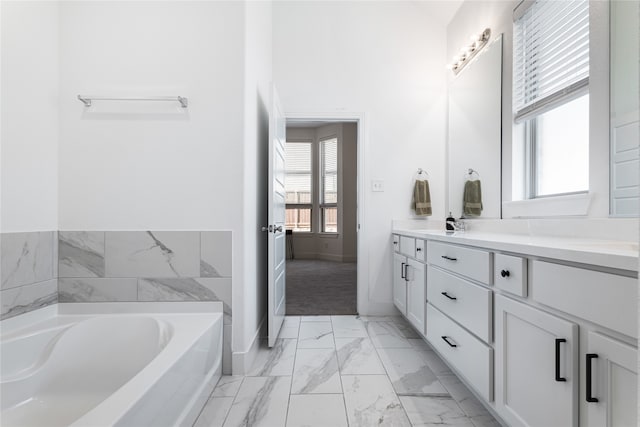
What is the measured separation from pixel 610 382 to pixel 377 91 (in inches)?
105

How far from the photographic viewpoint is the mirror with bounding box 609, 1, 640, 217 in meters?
1.23

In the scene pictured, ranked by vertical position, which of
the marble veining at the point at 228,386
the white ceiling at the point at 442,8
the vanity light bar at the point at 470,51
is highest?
the white ceiling at the point at 442,8

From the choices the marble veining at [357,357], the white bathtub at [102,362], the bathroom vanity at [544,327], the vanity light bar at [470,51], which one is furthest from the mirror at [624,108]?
the white bathtub at [102,362]

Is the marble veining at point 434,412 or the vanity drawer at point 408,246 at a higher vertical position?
the vanity drawer at point 408,246

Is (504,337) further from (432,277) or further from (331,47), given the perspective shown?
(331,47)

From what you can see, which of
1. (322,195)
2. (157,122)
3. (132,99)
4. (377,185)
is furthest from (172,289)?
(322,195)

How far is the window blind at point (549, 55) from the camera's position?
5.06 feet

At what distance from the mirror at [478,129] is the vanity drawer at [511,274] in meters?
1.13

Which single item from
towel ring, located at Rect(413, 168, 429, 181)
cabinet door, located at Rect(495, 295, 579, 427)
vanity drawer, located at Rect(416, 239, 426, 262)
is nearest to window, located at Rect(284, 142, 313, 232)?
towel ring, located at Rect(413, 168, 429, 181)

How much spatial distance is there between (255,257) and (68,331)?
1.02 metres

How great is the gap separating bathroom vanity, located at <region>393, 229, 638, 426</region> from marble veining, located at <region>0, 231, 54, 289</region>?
6.96ft

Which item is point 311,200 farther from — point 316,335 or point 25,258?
point 25,258

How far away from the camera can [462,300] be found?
149 centimetres

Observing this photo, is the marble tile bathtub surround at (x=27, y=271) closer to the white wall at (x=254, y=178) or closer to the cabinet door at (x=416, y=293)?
the white wall at (x=254, y=178)
